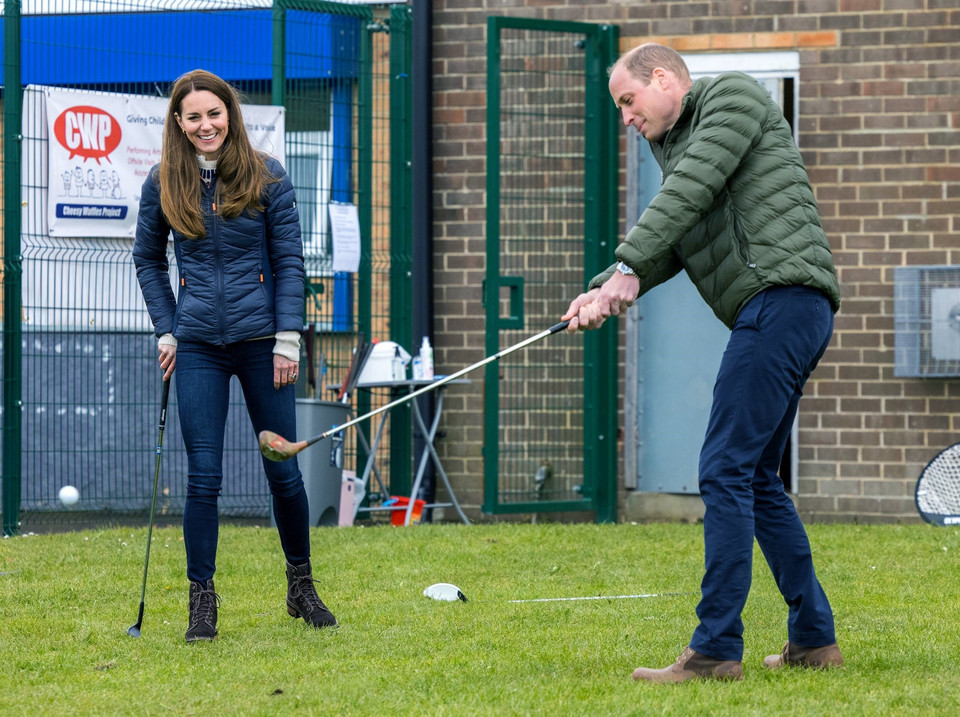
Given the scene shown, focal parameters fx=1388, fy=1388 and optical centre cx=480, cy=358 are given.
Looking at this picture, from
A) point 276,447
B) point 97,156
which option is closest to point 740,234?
point 276,447

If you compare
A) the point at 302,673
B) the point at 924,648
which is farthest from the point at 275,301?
the point at 924,648

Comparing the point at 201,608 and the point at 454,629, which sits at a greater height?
the point at 201,608

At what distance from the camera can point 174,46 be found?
29.7 feet

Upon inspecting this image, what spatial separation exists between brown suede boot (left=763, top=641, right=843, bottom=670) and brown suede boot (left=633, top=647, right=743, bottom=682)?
285mm

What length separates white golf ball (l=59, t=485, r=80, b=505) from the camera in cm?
867

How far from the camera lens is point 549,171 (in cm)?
944

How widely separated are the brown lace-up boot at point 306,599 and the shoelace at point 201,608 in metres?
0.34

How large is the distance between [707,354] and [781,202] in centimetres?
537

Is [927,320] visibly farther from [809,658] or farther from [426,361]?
[809,658]

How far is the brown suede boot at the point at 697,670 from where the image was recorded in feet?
13.4

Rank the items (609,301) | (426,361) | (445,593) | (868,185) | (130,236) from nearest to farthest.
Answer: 1. (609,301)
2. (445,593)
3. (130,236)
4. (426,361)
5. (868,185)

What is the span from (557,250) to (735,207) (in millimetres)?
5298

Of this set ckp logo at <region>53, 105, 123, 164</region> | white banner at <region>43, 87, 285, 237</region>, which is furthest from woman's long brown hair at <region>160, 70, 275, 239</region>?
ckp logo at <region>53, 105, 123, 164</region>

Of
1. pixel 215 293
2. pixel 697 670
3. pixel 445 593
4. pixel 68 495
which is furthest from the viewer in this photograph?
pixel 68 495
